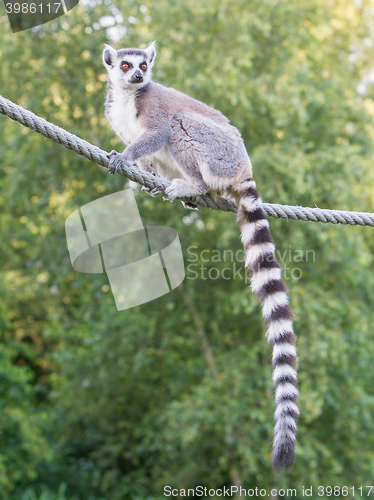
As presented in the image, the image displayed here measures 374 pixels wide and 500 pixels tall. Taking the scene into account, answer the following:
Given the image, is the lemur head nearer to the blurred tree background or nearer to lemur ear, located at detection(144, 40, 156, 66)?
lemur ear, located at detection(144, 40, 156, 66)

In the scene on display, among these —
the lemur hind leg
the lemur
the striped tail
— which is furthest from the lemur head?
the striped tail

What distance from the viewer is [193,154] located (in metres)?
3.18

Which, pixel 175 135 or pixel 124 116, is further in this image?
pixel 124 116

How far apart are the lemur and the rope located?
3.1 inches

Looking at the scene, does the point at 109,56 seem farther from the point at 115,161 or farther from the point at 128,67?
the point at 115,161

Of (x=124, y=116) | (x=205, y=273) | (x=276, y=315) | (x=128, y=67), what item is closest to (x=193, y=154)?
(x=124, y=116)

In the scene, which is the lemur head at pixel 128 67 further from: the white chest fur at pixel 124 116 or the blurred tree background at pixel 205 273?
the blurred tree background at pixel 205 273

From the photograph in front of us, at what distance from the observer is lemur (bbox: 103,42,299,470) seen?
2611mm

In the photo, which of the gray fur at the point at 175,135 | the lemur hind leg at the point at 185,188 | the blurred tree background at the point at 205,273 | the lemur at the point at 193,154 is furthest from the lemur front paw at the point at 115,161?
the blurred tree background at the point at 205,273

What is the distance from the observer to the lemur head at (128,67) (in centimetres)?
340

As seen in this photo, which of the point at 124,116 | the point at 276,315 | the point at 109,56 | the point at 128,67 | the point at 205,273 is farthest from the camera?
the point at 205,273

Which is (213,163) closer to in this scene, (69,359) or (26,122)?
(26,122)

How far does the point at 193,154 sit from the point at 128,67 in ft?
2.71

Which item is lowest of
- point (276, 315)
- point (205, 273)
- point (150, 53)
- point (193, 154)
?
point (205, 273)
